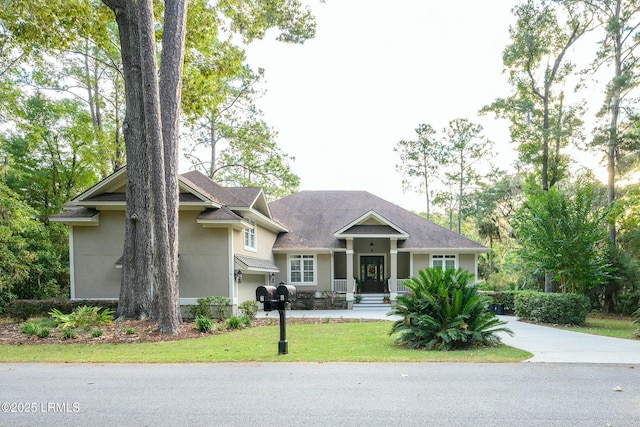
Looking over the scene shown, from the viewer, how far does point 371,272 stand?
78.7 feet

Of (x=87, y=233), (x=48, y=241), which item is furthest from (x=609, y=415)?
(x=48, y=241)

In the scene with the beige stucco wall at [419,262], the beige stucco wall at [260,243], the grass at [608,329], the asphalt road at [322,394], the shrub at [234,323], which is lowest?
the grass at [608,329]

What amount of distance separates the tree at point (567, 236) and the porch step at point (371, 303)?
27.9 feet

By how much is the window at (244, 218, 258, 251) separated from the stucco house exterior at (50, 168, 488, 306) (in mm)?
46

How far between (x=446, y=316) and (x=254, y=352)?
13.4 ft

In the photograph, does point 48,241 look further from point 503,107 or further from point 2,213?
point 503,107

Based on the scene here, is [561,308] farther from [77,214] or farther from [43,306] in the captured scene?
[43,306]

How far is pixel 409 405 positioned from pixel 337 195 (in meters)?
22.4

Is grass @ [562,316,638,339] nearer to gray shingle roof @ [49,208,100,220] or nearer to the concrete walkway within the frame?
the concrete walkway

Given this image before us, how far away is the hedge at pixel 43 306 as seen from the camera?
49.2 ft

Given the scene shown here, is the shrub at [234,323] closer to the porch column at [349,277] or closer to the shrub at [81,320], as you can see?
the shrub at [81,320]

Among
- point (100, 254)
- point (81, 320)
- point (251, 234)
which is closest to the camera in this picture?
point (81, 320)

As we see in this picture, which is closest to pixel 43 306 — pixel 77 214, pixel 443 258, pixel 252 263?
pixel 77 214

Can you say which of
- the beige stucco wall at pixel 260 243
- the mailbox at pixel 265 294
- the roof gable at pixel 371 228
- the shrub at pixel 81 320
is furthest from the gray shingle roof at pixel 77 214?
the roof gable at pixel 371 228
